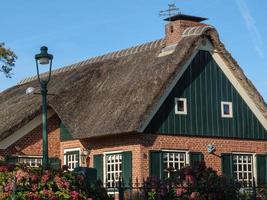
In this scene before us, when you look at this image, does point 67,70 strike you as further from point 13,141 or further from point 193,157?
point 193,157

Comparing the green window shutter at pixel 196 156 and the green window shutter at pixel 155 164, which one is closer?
the green window shutter at pixel 155 164

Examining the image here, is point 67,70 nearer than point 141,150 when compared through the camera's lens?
No

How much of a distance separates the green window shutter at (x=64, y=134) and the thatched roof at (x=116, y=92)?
2.45 ft

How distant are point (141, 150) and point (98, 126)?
2.05m

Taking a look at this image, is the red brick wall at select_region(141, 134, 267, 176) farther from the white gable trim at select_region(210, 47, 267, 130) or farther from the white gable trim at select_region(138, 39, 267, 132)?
the white gable trim at select_region(210, 47, 267, 130)

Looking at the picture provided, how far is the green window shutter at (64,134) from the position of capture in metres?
24.8

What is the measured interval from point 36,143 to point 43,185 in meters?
13.4

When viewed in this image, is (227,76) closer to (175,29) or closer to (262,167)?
(175,29)

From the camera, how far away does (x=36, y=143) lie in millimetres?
24828

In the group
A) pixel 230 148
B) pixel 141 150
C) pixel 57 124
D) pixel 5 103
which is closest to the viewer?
pixel 141 150

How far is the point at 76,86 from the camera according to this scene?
26.1 metres

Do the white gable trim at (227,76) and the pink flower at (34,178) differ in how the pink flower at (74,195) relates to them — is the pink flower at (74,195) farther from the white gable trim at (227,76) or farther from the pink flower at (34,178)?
the white gable trim at (227,76)

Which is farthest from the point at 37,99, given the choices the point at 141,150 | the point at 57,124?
the point at 141,150

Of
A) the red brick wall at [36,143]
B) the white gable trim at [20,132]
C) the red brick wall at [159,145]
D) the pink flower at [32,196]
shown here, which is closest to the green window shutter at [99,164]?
the red brick wall at [159,145]
